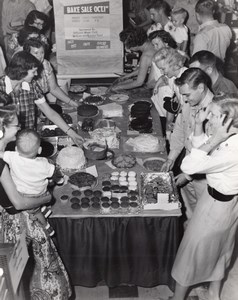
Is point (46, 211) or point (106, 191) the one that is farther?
point (106, 191)

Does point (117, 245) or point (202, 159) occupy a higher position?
point (202, 159)

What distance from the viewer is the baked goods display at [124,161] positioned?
3767 mm

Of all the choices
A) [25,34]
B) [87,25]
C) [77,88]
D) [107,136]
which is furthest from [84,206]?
[87,25]

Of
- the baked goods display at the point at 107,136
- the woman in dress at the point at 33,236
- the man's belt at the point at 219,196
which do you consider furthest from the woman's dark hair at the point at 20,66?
the man's belt at the point at 219,196

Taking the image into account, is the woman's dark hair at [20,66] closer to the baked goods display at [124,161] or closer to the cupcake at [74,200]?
the baked goods display at [124,161]

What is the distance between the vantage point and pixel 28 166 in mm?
2912

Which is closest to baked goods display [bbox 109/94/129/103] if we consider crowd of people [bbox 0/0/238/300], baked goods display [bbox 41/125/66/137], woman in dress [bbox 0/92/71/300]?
crowd of people [bbox 0/0/238/300]

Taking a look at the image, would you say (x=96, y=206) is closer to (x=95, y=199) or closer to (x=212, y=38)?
(x=95, y=199)

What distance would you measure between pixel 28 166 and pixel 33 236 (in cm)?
51

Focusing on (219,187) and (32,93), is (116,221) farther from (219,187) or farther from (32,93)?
(32,93)

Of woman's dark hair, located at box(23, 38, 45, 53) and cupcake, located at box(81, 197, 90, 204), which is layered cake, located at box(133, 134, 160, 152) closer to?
cupcake, located at box(81, 197, 90, 204)

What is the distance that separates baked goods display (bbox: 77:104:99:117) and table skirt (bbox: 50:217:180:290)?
1.66 meters

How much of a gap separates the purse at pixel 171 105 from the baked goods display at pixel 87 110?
0.77 metres

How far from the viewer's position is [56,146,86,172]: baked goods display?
12.1 ft
